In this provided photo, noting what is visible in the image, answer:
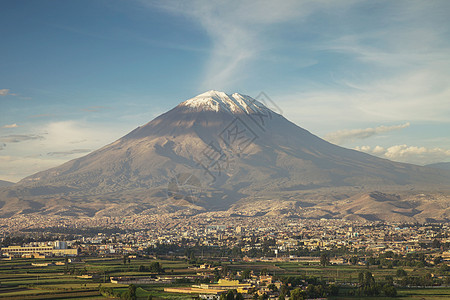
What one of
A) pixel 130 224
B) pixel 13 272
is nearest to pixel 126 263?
pixel 13 272

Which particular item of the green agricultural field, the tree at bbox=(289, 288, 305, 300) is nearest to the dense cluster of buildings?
the green agricultural field

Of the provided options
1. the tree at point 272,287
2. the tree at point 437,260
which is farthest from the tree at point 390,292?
the tree at point 437,260

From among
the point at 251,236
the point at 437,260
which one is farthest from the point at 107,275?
the point at 251,236

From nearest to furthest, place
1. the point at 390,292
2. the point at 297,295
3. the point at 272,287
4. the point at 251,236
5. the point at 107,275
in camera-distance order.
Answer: the point at 297,295, the point at 272,287, the point at 390,292, the point at 107,275, the point at 251,236

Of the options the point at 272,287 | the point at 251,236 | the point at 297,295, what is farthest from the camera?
the point at 251,236

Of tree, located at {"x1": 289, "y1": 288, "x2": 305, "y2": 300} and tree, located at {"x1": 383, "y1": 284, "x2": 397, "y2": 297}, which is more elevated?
tree, located at {"x1": 289, "y1": 288, "x2": 305, "y2": 300}

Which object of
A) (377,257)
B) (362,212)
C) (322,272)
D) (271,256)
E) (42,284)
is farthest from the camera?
(362,212)

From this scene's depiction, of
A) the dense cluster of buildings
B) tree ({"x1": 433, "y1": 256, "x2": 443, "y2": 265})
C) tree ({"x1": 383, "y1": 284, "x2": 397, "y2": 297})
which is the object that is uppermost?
the dense cluster of buildings

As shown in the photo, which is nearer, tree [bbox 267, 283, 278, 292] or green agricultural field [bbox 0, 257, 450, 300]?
green agricultural field [bbox 0, 257, 450, 300]

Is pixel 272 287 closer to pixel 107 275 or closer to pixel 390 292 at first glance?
pixel 390 292

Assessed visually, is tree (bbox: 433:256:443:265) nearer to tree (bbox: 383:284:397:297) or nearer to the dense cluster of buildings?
the dense cluster of buildings

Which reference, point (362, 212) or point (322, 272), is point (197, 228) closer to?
point (362, 212)
